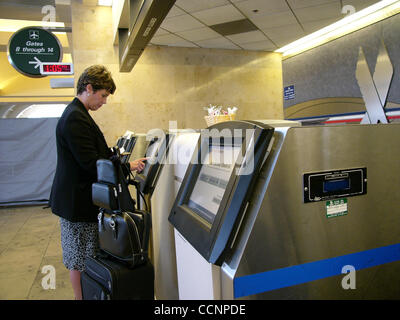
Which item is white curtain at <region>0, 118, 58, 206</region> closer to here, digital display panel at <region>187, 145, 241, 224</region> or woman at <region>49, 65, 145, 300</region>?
woman at <region>49, 65, 145, 300</region>

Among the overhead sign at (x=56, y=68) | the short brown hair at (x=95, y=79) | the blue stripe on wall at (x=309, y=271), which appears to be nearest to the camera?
the blue stripe on wall at (x=309, y=271)

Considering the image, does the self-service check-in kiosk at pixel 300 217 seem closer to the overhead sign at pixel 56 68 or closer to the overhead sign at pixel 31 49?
the overhead sign at pixel 56 68

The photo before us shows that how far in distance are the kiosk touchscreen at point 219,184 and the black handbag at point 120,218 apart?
0.96 ft

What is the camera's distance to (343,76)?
3.47m

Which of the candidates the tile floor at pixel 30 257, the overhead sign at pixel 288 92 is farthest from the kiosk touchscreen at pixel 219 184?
the overhead sign at pixel 288 92

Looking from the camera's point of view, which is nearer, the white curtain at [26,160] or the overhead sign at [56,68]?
the overhead sign at [56,68]

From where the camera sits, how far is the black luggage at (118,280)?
153 cm

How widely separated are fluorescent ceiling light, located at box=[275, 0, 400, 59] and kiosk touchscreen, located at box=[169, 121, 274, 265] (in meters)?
2.68

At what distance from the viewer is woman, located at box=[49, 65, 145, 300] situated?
5.80 feet

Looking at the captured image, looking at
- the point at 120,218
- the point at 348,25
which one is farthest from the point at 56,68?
the point at 348,25

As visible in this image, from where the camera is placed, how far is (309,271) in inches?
38.2

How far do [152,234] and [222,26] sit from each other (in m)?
4.02

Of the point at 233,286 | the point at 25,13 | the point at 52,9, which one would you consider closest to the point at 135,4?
the point at 233,286
